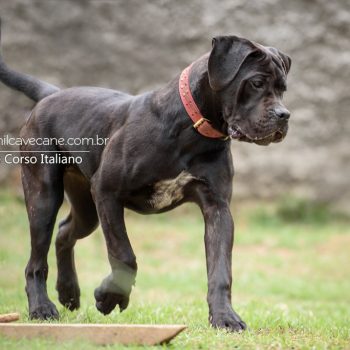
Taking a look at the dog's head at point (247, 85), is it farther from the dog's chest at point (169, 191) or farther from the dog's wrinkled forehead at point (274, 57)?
the dog's chest at point (169, 191)

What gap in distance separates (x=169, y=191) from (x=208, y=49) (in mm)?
7367

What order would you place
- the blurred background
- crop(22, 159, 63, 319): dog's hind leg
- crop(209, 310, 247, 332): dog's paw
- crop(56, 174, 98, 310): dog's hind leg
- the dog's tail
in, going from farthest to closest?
the blurred background → the dog's tail → crop(56, 174, 98, 310): dog's hind leg → crop(22, 159, 63, 319): dog's hind leg → crop(209, 310, 247, 332): dog's paw

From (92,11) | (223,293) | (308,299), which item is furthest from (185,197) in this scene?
(92,11)

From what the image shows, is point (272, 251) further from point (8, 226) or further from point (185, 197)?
point (185, 197)

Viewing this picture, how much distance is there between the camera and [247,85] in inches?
193

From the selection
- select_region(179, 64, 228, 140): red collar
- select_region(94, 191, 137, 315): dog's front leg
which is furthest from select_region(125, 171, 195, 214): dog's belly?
select_region(179, 64, 228, 140): red collar

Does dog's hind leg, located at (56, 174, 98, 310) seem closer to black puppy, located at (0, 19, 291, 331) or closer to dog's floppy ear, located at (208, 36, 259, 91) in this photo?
black puppy, located at (0, 19, 291, 331)

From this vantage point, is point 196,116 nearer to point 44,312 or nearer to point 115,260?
point 115,260

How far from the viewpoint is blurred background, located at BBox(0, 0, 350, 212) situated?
39.7 ft

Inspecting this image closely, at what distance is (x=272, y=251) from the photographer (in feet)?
37.3

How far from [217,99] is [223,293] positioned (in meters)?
1.20

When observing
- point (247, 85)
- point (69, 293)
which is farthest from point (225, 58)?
point (69, 293)

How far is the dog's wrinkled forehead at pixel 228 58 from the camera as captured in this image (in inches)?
193

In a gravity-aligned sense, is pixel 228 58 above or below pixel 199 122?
above
